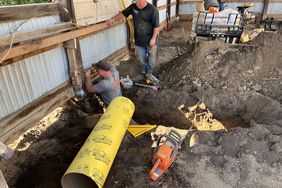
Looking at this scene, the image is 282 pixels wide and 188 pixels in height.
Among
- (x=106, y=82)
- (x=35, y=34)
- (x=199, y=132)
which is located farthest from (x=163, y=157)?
(x=35, y=34)

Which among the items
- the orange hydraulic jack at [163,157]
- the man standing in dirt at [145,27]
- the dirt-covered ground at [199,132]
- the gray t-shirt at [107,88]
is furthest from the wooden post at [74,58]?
the orange hydraulic jack at [163,157]

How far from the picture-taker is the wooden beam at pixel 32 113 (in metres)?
3.72

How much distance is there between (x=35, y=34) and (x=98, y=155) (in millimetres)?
2192

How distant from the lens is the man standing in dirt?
6070 mm

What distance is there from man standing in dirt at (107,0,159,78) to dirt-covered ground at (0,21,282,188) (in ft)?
2.06

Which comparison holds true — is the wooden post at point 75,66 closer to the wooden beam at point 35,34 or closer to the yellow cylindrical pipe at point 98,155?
the wooden beam at point 35,34

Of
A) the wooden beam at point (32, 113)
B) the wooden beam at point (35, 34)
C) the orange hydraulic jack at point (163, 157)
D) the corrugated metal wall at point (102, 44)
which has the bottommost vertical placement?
the orange hydraulic jack at point (163, 157)

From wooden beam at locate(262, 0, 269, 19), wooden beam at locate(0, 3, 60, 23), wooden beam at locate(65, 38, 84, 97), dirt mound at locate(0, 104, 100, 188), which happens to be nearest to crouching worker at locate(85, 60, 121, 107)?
wooden beam at locate(65, 38, 84, 97)

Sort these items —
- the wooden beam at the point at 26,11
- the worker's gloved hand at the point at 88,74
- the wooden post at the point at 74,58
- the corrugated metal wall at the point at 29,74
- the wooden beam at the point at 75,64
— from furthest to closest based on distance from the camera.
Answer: the worker's gloved hand at the point at 88,74
the wooden beam at the point at 75,64
the wooden post at the point at 74,58
the corrugated metal wall at the point at 29,74
the wooden beam at the point at 26,11

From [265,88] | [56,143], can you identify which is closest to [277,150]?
[265,88]

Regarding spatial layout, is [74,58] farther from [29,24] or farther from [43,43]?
[29,24]

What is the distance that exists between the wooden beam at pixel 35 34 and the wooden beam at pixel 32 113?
1.19 m

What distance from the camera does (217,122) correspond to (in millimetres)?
5660

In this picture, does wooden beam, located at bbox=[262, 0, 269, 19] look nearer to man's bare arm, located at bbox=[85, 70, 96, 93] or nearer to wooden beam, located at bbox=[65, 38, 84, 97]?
man's bare arm, located at bbox=[85, 70, 96, 93]
